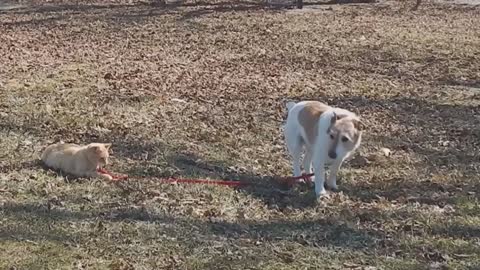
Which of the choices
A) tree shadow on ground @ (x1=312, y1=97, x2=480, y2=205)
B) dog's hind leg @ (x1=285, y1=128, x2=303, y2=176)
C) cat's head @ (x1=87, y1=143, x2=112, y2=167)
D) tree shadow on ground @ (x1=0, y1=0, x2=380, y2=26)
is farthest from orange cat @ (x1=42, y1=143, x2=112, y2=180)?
tree shadow on ground @ (x1=0, y1=0, x2=380, y2=26)

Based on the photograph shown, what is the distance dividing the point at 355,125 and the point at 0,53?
6514 mm

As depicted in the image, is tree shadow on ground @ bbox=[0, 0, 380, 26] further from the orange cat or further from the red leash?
the red leash

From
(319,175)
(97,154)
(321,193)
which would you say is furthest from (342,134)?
(97,154)

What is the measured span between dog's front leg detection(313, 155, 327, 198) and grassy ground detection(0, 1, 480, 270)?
71mm

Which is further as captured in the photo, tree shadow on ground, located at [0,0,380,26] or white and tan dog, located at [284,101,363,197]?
tree shadow on ground, located at [0,0,380,26]

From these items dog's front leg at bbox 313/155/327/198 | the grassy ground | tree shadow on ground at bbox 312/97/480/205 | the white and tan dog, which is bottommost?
tree shadow on ground at bbox 312/97/480/205

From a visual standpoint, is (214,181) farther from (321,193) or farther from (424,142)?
(424,142)

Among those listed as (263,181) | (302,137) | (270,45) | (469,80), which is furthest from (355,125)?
(270,45)

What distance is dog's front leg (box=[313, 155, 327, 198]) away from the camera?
15.7ft

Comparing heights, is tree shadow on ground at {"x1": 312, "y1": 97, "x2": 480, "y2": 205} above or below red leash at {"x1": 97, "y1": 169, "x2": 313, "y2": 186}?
below

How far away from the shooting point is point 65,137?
20.2 ft

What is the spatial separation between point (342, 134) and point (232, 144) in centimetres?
161

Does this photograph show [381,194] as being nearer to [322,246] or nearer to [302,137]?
[302,137]

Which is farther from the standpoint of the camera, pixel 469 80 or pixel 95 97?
pixel 469 80
